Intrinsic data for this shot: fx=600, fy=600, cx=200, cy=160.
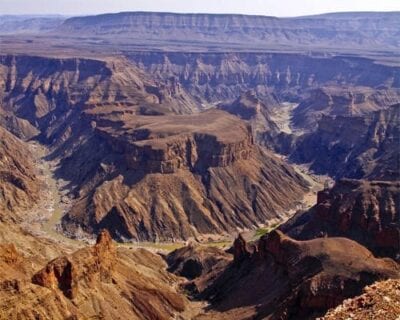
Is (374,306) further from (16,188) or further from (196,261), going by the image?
(16,188)

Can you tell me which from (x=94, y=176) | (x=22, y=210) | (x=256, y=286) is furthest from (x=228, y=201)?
(x=256, y=286)

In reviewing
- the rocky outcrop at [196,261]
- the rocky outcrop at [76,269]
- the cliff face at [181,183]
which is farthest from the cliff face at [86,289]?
the cliff face at [181,183]

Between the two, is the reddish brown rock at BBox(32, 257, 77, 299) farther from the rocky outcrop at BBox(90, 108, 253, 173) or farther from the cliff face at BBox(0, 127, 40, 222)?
the rocky outcrop at BBox(90, 108, 253, 173)

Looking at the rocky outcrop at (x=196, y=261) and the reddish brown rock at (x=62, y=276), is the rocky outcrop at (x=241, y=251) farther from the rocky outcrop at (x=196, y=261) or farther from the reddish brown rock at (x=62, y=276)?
the reddish brown rock at (x=62, y=276)

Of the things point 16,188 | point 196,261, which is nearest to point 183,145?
point 16,188

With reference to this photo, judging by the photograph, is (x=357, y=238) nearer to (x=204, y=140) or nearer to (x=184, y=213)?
(x=184, y=213)
